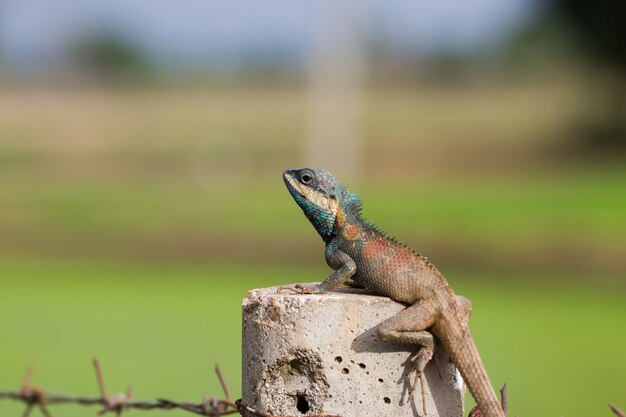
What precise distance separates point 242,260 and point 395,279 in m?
18.9

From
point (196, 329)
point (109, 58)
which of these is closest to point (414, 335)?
point (196, 329)

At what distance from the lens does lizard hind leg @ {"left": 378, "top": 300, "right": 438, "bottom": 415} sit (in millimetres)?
2814

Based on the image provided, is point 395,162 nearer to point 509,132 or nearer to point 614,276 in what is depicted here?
point 509,132

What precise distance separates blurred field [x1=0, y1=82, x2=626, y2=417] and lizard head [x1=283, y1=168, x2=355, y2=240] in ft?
29.0

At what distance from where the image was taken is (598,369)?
14.9m

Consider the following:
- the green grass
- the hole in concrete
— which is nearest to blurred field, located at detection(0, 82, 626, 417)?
the green grass

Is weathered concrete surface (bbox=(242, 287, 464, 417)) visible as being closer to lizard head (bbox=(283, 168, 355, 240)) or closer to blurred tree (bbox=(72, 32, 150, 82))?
lizard head (bbox=(283, 168, 355, 240))

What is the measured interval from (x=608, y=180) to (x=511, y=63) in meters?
32.8

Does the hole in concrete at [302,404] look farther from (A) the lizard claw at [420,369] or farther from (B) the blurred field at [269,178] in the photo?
(B) the blurred field at [269,178]

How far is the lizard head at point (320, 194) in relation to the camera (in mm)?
3184

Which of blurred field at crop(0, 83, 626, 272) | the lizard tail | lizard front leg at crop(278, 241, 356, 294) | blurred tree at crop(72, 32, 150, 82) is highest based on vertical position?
lizard front leg at crop(278, 241, 356, 294)

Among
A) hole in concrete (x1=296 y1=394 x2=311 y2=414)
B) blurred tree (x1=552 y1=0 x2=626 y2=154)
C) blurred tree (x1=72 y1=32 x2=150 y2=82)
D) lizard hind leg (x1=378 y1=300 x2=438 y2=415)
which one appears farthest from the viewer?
blurred tree (x1=72 y1=32 x2=150 y2=82)

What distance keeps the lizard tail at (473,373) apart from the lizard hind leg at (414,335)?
0.21 feet

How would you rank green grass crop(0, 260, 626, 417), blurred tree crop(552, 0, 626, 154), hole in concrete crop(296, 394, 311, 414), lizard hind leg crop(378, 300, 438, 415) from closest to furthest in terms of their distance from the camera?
lizard hind leg crop(378, 300, 438, 415)
hole in concrete crop(296, 394, 311, 414)
green grass crop(0, 260, 626, 417)
blurred tree crop(552, 0, 626, 154)
